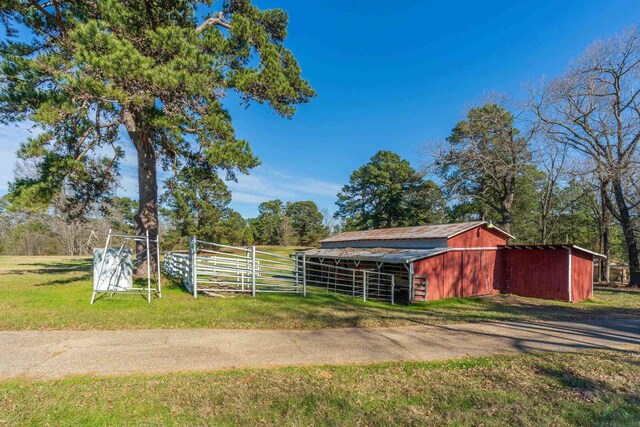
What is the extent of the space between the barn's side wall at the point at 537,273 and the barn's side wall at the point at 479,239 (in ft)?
2.69

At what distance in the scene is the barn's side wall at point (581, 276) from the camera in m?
14.2

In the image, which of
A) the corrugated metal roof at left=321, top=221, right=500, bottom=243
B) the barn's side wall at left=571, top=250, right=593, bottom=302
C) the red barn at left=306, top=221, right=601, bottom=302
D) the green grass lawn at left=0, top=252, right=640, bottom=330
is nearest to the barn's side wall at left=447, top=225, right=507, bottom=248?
the red barn at left=306, top=221, right=601, bottom=302

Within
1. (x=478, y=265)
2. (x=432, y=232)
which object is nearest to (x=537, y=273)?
(x=478, y=265)

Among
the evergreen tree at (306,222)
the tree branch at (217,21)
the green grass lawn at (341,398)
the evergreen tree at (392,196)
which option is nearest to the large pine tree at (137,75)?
the tree branch at (217,21)

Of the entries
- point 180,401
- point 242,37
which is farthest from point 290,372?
point 242,37

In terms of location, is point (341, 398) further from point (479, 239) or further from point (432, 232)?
point (479, 239)

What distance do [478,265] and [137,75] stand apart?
1641cm

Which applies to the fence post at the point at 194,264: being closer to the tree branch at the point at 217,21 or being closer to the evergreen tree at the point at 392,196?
the tree branch at the point at 217,21

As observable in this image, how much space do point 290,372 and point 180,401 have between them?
4.83 ft

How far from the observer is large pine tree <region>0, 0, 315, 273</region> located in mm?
7316

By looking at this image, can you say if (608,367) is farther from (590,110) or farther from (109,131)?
(590,110)

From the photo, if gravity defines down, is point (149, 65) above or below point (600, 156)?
below

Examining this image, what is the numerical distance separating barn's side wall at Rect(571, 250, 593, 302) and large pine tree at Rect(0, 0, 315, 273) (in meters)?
14.5

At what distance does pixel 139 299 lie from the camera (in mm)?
8820
